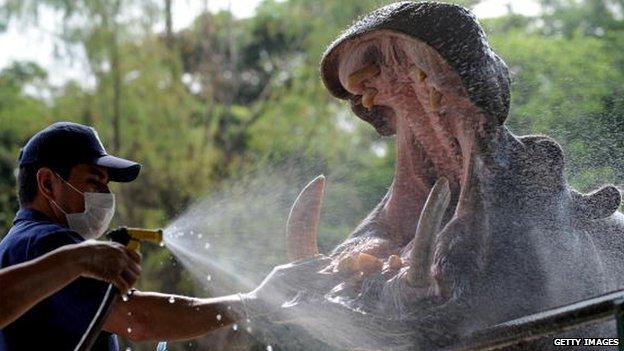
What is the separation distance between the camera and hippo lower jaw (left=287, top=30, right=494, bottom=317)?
130 inches

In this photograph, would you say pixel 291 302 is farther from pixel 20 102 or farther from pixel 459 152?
pixel 20 102

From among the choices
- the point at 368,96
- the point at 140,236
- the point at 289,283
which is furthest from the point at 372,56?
the point at 140,236

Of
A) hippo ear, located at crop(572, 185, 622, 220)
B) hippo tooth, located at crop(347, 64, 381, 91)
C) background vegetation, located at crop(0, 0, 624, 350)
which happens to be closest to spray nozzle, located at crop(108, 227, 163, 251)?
hippo tooth, located at crop(347, 64, 381, 91)

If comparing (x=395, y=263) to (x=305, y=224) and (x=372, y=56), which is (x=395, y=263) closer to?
(x=305, y=224)

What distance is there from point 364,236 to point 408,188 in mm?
266

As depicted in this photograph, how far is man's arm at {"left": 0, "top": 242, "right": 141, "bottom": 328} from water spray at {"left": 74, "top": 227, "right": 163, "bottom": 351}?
0.06 meters

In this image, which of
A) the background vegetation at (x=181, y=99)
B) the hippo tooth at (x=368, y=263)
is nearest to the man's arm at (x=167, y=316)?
the hippo tooth at (x=368, y=263)

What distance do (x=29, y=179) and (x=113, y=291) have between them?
40.0 inches

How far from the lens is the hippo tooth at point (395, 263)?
11.8ft

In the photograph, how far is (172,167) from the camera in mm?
17812

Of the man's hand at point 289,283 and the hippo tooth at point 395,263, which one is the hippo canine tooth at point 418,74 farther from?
the man's hand at point 289,283

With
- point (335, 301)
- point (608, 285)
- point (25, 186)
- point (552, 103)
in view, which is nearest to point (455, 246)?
point (335, 301)

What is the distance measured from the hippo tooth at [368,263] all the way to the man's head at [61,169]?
3.45 ft

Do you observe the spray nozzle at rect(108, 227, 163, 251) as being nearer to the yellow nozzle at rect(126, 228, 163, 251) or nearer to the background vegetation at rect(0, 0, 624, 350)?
the yellow nozzle at rect(126, 228, 163, 251)
